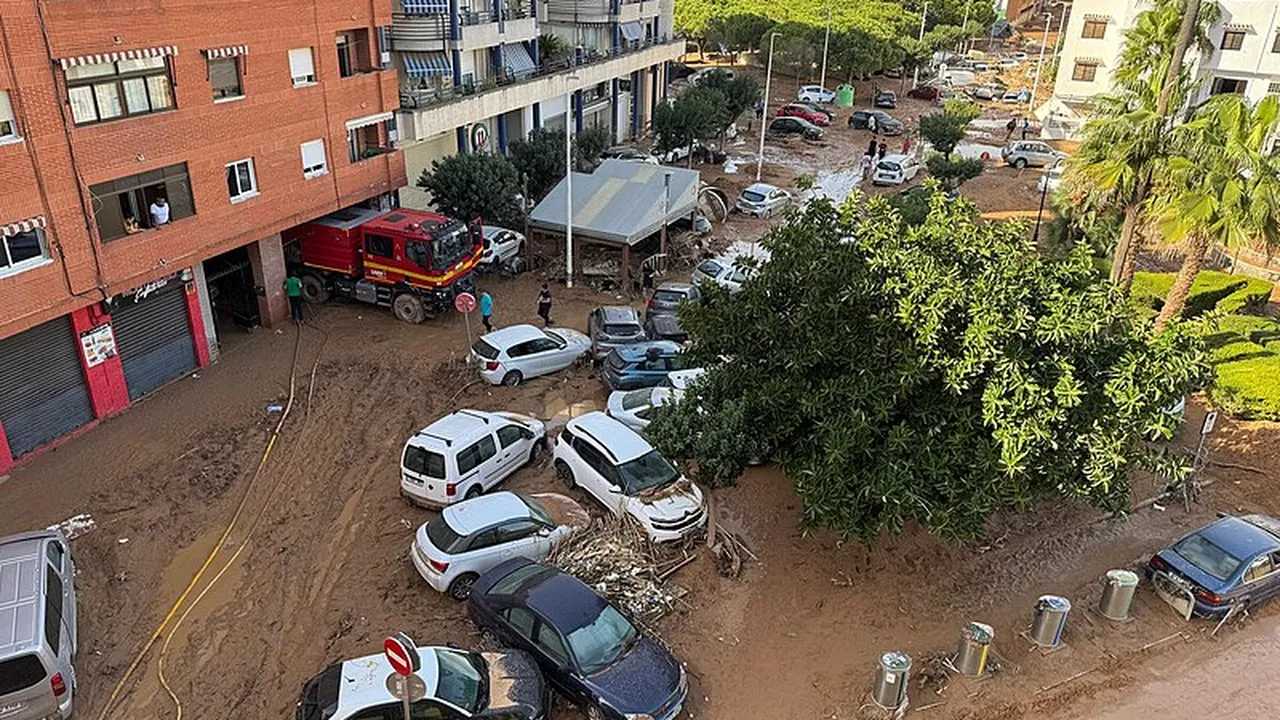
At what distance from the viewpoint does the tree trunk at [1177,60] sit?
20.7 m

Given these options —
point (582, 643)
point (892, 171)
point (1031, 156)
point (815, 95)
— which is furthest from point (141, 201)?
point (815, 95)

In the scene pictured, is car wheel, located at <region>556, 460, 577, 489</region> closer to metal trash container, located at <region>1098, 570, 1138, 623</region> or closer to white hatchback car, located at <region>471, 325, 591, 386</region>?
white hatchback car, located at <region>471, 325, 591, 386</region>

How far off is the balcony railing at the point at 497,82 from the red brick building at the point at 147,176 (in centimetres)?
469

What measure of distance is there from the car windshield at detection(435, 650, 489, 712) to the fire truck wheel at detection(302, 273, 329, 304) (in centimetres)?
1657

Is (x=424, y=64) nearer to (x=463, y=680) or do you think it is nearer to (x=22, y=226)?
(x=22, y=226)

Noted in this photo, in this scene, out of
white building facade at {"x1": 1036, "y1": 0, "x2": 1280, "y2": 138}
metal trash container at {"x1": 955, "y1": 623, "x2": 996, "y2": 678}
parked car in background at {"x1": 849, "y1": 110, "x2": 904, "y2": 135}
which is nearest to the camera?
metal trash container at {"x1": 955, "y1": 623, "x2": 996, "y2": 678}

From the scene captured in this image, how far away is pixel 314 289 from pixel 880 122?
40316 mm

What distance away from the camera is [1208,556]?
14.5m

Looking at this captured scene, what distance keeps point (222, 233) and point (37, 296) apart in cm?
488

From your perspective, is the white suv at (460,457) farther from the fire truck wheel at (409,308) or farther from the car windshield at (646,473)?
the fire truck wheel at (409,308)

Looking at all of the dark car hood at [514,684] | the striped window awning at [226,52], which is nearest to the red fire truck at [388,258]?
the striped window awning at [226,52]

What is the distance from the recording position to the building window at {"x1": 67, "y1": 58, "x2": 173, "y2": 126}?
17109mm

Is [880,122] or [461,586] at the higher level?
[880,122]

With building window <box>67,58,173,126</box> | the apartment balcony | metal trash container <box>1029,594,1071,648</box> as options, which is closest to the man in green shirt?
building window <box>67,58,173,126</box>
